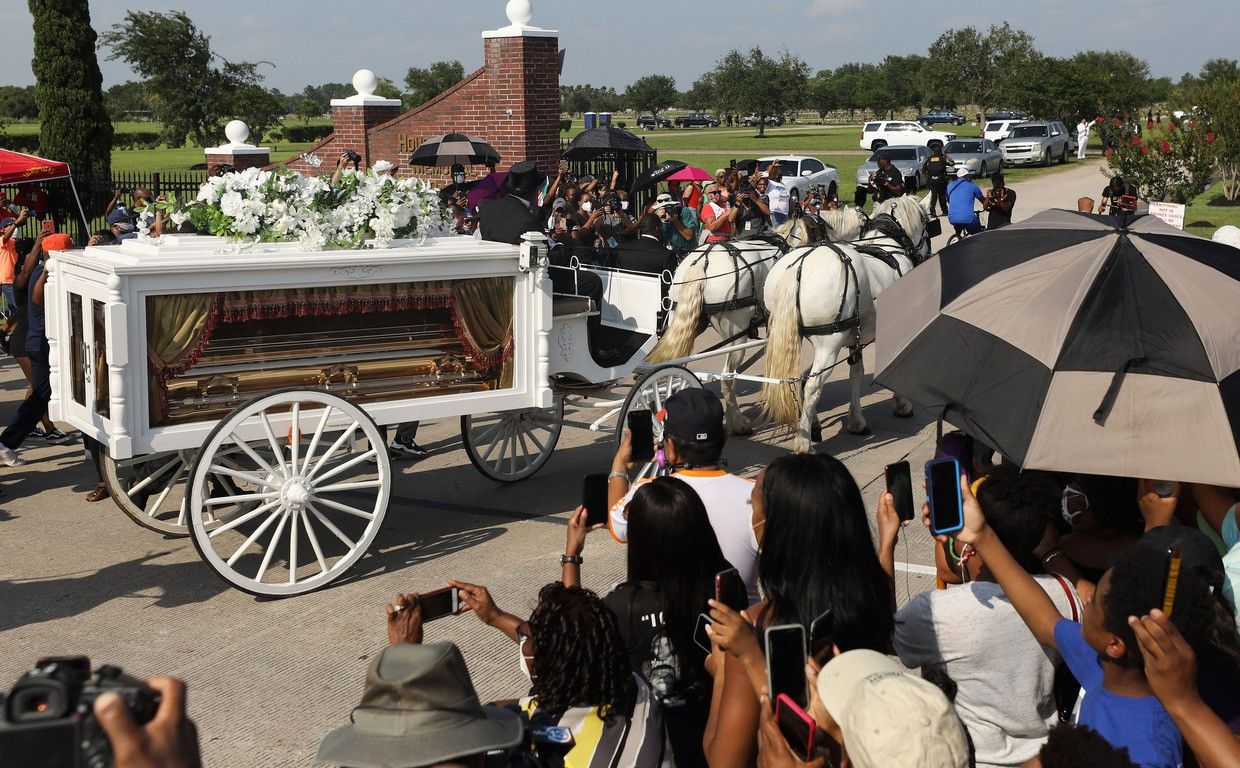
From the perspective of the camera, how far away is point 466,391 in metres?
7.28

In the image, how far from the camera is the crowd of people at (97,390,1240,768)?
2.41m

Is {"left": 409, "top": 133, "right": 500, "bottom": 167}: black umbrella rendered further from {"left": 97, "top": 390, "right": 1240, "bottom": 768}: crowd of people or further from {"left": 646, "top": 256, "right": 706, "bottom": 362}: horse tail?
{"left": 97, "top": 390, "right": 1240, "bottom": 768}: crowd of people

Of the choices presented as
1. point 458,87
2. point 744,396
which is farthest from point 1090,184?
point 744,396

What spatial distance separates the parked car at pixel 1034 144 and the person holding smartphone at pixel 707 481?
4251 centimetres

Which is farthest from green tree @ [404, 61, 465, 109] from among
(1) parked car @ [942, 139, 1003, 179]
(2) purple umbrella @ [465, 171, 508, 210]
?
(2) purple umbrella @ [465, 171, 508, 210]

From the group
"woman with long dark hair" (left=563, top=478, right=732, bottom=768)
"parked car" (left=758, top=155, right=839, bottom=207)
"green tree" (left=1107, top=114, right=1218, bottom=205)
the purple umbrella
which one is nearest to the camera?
"woman with long dark hair" (left=563, top=478, right=732, bottom=768)

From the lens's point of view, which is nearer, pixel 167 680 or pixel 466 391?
pixel 167 680

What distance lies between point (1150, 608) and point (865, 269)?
727 centimetres

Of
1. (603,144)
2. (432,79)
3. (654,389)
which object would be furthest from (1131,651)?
(432,79)

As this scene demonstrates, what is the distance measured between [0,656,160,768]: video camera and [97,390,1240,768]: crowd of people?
0.12 ft

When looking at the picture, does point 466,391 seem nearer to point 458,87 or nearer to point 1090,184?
point 458,87

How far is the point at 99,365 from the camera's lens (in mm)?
6352

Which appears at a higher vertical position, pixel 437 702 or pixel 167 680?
pixel 167 680

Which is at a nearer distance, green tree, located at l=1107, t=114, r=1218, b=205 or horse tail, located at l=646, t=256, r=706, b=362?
horse tail, located at l=646, t=256, r=706, b=362
